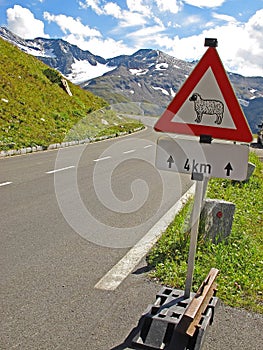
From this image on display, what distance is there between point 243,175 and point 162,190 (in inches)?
270

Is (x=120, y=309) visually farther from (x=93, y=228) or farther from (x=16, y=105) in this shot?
(x=16, y=105)

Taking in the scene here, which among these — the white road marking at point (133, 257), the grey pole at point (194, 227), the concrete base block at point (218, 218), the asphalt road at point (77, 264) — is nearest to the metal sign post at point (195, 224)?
the grey pole at point (194, 227)

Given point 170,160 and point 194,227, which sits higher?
point 170,160

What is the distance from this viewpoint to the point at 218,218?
5.99 metres

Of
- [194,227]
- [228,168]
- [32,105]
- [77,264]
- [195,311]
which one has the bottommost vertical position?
[77,264]

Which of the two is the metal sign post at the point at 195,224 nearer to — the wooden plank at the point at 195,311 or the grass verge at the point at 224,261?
the wooden plank at the point at 195,311

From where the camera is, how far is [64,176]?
1174 cm

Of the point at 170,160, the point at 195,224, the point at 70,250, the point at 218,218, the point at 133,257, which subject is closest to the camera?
the point at 170,160

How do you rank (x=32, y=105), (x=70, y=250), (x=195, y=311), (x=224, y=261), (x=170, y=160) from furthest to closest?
(x=32, y=105) → (x=70, y=250) → (x=224, y=261) → (x=170, y=160) → (x=195, y=311)

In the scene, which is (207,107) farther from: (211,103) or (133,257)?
(133,257)

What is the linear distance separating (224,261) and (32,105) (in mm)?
24106

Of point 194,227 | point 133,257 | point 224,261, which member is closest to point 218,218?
point 224,261

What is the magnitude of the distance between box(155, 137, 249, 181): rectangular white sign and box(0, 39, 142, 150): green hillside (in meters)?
11.9

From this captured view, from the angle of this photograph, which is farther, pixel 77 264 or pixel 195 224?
pixel 77 264
